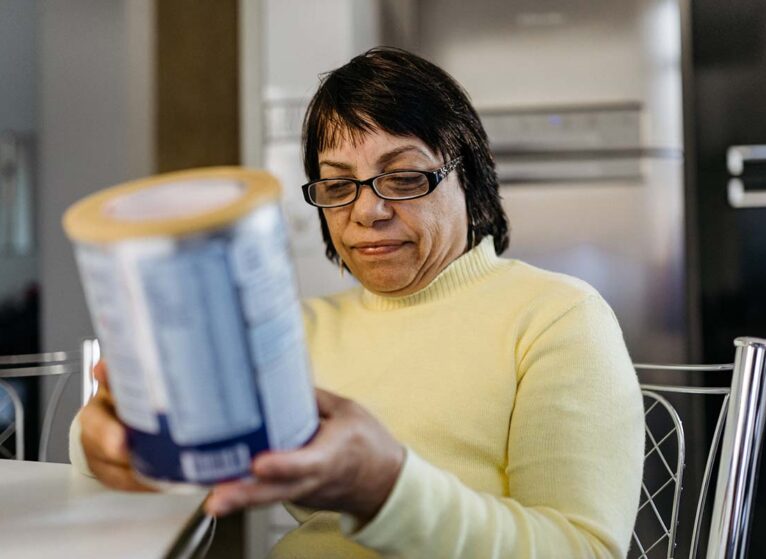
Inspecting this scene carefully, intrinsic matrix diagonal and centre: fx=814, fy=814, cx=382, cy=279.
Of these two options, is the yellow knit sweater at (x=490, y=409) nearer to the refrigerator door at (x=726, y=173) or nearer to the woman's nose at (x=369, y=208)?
the woman's nose at (x=369, y=208)

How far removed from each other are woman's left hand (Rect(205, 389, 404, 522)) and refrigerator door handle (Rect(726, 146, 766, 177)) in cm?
169

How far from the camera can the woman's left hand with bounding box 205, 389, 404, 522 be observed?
1.16 ft

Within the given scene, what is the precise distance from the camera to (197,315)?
0.32 m

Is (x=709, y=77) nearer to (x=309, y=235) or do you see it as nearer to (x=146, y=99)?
(x=309, y=235)

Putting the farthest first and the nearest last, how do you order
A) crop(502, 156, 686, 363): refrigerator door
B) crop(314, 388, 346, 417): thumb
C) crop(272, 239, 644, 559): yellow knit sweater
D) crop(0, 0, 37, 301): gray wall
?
crop(0, 0, 37, 301): gray wall
crop(502, 156, 686, 363): refrigerator door
crop(272, 239, 644, 559): yellow knit sweater
crop(314, 388, 346, 417): thumb

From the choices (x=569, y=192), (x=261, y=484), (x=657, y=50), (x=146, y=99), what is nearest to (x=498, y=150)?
(x=569, y=192)

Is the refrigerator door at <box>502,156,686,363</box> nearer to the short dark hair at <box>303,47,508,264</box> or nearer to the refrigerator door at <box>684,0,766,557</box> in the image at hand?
the refrigerator door at <box>684,0,766,557</box>

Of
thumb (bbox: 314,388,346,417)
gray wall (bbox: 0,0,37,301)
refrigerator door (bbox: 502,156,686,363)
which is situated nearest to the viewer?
thumb (bbox: 314,388,346,417)

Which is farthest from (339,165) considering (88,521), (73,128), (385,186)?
(73,128)

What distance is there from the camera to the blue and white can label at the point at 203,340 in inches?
12.5

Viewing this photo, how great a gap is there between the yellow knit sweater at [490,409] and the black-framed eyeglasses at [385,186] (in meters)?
0.11

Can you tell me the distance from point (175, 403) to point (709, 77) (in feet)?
6.25

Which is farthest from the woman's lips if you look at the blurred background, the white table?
the blurred background

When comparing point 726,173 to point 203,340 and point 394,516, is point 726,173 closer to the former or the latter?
point 394,516
